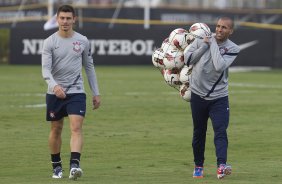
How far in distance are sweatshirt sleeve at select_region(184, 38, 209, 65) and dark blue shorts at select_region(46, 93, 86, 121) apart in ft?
4.28

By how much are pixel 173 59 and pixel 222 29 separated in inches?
31.5

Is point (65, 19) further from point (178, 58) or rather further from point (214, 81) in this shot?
point (214, 81)

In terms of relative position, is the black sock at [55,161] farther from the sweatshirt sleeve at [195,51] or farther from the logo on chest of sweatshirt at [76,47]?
the sweatshirt sleeve at [195,51]

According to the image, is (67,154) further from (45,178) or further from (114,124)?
(114,124)

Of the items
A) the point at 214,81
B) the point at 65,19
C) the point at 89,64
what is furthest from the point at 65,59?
the point at 214,81

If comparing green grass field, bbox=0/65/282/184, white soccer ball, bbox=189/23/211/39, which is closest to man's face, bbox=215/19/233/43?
white soccer ball, bbox=189/23/211/39

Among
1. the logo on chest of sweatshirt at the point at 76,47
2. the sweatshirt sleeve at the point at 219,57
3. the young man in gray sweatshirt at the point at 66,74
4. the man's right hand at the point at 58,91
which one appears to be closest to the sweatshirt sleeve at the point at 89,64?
the young man in gray sweatshirt at the point at 66,74

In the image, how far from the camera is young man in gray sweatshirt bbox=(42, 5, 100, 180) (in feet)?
41.2

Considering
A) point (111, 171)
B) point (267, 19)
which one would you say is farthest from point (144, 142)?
point (267, 19)

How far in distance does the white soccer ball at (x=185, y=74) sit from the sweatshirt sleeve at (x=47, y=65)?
1585 mm

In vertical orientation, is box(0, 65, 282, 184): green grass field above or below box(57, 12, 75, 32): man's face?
below

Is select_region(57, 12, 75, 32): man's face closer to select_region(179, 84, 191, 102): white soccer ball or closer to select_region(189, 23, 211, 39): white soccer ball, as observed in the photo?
select_region(189, 23, 211, 39): white soccer ball

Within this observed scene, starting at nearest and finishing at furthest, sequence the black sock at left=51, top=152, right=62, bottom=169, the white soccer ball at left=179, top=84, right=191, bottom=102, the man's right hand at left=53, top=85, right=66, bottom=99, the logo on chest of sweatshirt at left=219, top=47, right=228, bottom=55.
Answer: the man's right hand at left=53, top=85, right=66, bottom=99 < the logo on chest of sweatshirt at left=219, top=47, right=228, bottom=55 < the black sock at left=51, top=152, right=62, bottom=169 < the white soccer ball at left=179, top=84, right=191, bottom=102

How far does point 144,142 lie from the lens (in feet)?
56.4
